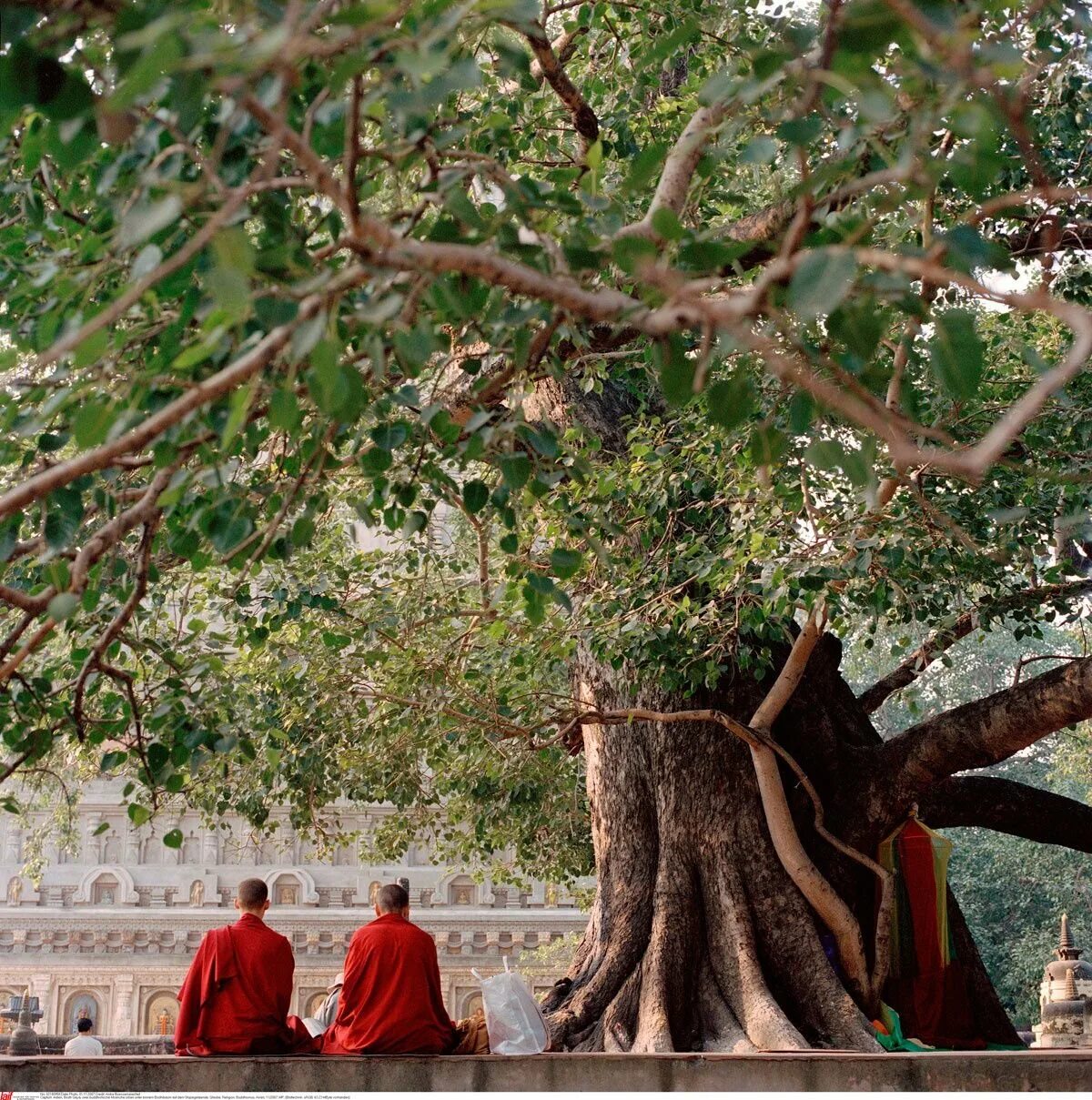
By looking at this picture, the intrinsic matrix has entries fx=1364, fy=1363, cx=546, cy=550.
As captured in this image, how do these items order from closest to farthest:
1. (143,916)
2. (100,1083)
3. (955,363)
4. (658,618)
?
1. (955,363)
2. (100,1083)
3. (658,618)
4. (143,916)

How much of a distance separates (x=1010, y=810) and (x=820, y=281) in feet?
25.8

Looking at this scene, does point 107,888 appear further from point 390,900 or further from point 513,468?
→ point 513,468

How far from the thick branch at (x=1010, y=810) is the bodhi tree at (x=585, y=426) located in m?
0.03

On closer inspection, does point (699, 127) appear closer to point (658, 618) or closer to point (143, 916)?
point (658, 618)

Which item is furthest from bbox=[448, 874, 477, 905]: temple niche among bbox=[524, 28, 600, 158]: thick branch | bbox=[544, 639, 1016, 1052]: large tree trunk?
bbox=[524, 28, 600, 158]: thick branch

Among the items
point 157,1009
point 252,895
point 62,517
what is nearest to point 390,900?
point 252,895

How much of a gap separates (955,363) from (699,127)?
1213 mm

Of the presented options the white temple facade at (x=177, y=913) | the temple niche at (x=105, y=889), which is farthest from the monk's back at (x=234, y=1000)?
the temple niche at (x=105, y=889)

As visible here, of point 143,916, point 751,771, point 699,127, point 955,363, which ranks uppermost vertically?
point 699,127

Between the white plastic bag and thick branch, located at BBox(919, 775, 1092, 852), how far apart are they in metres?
3.56

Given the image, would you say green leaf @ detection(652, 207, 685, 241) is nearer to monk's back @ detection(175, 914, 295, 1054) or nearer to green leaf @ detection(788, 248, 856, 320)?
green leaf @ detection(788, 248, 856, 320)

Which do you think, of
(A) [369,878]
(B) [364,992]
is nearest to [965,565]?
(B) [364,992]

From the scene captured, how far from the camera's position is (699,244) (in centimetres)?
258

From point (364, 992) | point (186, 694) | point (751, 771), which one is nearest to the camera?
point (186, 694)
